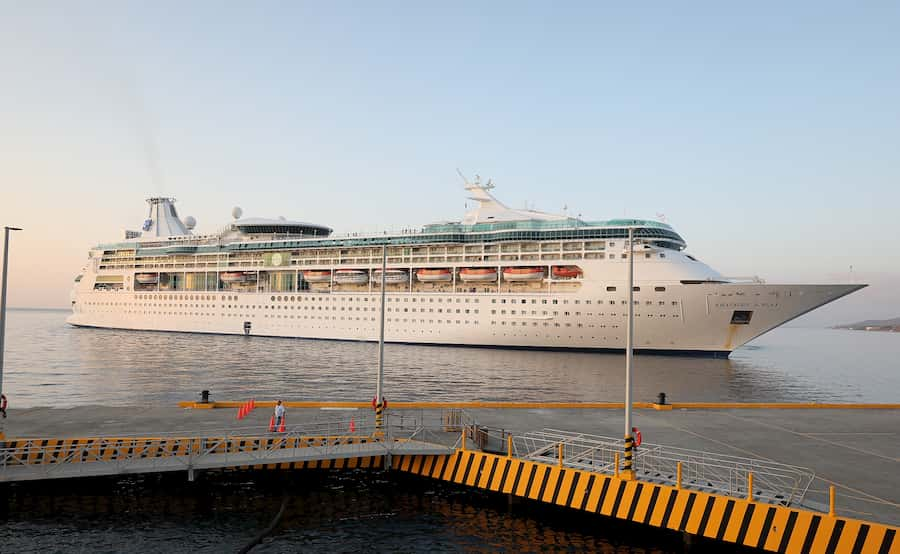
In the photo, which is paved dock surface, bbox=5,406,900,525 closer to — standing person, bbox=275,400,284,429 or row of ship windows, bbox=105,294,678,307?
standing person, bbox=275,400,284,429

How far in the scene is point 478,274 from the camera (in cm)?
6488

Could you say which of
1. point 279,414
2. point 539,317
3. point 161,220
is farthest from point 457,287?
point 161,220

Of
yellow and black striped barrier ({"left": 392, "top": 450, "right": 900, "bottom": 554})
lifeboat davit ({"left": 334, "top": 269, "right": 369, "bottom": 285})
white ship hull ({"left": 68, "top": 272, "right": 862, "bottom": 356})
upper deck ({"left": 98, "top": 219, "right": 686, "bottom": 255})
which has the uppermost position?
upper deck ({"left": 98, "top": 219, "right": 686, "bottom": 255})

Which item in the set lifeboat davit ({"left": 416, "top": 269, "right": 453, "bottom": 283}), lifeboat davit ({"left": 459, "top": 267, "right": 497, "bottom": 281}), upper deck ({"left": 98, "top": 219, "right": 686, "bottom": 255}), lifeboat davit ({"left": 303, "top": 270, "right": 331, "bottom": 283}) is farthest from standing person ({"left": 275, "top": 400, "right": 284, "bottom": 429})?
lifeboat davit ({"left": 303, "top": 270, "right": 331, "bottom": 283})

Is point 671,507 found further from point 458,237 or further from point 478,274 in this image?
point 458,237

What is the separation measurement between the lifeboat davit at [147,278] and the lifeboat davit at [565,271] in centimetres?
6034

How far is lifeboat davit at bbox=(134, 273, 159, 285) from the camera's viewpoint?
9038 cm

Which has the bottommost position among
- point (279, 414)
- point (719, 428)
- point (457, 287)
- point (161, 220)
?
point (719, 428)

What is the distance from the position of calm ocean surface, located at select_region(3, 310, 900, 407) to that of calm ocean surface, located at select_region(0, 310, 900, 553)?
19 cm

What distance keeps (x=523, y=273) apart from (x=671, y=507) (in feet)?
163

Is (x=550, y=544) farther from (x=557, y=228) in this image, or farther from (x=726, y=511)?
(x=557, y=228)

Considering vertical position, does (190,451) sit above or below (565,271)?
below

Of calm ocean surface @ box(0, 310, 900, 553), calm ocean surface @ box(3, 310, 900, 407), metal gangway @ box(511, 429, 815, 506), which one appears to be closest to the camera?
metal gangway @ box(511, 429, 815, 506)

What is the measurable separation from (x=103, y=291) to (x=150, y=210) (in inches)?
579
